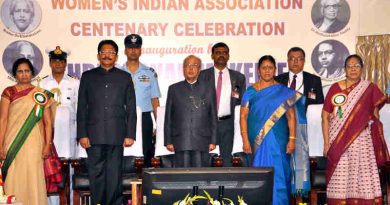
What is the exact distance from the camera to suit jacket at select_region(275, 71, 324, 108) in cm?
675

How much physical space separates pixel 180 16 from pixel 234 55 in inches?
27.3

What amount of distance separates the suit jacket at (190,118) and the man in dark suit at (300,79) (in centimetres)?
101

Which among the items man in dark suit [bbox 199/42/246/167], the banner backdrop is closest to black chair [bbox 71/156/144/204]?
man in dark suit [bbox 199/42/246/167]

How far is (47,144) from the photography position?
603 centimetres

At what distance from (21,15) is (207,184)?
191 inches

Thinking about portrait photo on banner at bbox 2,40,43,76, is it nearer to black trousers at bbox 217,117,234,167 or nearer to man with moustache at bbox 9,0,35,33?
man with moustache at bbox 9,0,35,33

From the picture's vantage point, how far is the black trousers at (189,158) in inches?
242

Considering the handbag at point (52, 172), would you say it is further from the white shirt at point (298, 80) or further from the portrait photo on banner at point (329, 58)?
the portrait photo on banner at point (329, 58)

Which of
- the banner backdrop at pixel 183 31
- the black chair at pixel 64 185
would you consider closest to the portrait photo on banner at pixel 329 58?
the banner backdrop at pixel 183 31

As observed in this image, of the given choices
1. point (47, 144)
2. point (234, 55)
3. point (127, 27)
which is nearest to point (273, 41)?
point (234, 55)

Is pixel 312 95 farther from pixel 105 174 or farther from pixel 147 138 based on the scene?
pixel 105 174

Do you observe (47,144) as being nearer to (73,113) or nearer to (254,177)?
(73,113)

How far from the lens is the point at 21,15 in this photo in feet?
24.0

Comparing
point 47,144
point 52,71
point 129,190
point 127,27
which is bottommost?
point 129,190
